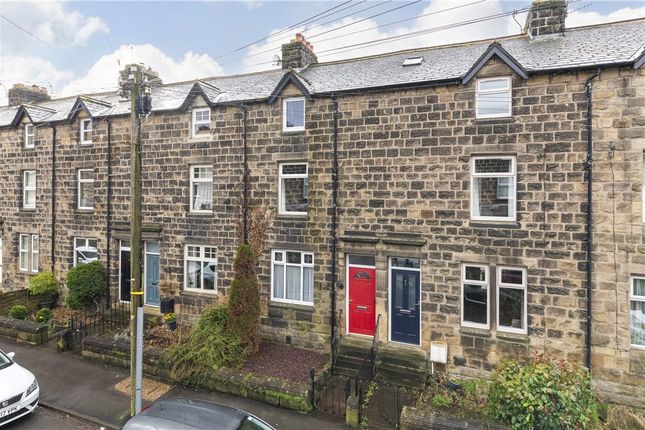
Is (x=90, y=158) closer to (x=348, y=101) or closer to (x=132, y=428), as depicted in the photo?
(x=348, y=101)

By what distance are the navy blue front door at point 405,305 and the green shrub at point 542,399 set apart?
130 inches

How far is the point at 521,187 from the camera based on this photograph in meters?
9.86

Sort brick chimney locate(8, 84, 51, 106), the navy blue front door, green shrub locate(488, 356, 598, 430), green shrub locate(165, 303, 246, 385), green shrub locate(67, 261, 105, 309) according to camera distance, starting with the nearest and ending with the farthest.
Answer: green shrub locate(488, 356, 598, 430)
green shrub locate(165, 303, 246, 385)
the navy blue front door
green shrub locate(67, 261, 105, 309)
brick chimney locate(8, 84, 51, 106)

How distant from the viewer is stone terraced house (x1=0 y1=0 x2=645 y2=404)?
917 centimetres

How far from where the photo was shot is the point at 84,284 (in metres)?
14.5

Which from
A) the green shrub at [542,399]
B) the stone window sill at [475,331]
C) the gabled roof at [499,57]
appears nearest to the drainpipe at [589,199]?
the gabled roof at [499,57]

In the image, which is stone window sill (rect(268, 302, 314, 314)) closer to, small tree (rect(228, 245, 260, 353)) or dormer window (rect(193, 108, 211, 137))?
small tree (rect(228, 245, 260, 353))

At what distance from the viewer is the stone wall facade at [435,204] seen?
9.10m

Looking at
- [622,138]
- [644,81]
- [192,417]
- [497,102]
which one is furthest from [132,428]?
[644,81]

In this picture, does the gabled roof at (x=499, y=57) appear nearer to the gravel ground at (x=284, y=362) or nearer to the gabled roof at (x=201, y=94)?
the gabled roof at (x=201, y=94)

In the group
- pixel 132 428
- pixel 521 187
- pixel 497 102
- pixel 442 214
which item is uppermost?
pixel 497 102

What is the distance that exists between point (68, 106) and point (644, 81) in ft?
72.3

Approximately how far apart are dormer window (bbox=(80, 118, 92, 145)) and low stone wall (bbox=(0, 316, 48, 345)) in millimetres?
7217

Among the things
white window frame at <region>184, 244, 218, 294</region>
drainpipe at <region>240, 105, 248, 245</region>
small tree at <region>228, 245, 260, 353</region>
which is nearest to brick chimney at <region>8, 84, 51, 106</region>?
white window frame at <region>184, 244, 218, 294</region>
